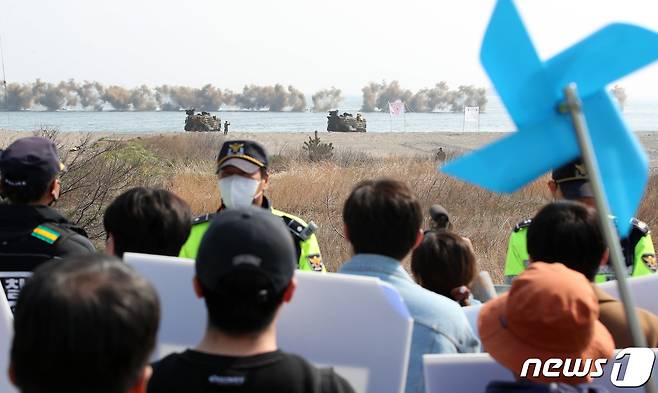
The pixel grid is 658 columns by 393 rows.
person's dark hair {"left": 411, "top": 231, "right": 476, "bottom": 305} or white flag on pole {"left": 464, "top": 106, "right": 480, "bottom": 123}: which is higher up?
person's dark hair {"left": 411, "top": 231, "right": 476, "bottom": 305}

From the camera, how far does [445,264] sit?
11.7 feet

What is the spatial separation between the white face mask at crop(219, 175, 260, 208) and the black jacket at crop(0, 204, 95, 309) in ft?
3.71

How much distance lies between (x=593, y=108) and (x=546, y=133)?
0.48ft

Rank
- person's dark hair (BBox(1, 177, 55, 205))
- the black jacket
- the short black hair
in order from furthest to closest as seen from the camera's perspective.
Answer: person's dark hair (BBox(1, 177, 55, 205)), the black jacket, the short black hair

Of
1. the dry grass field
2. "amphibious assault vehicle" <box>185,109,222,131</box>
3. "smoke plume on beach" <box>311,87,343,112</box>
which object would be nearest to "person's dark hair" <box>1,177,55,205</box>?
the dry grass field

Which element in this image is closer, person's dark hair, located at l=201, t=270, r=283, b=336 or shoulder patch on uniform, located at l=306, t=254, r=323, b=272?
person's dark hair, located at l=201, t=270, r=283, b=336

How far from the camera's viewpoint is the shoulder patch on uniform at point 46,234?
11.2 feet

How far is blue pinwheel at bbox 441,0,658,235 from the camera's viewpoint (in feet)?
7.02

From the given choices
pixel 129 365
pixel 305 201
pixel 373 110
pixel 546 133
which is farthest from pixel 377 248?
pixel 373 110

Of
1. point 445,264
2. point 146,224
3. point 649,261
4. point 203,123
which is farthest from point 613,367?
point 203,123

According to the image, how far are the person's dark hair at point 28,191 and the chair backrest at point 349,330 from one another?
1395mm

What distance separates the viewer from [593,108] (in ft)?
7.22

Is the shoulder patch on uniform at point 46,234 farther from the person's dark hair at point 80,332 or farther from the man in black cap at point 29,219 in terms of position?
the person's dark hair at point 80,332

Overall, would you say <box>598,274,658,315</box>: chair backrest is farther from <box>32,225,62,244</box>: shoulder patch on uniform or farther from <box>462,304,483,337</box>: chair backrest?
<box>32,225,62,244</box>: shoulder patch on uniform
